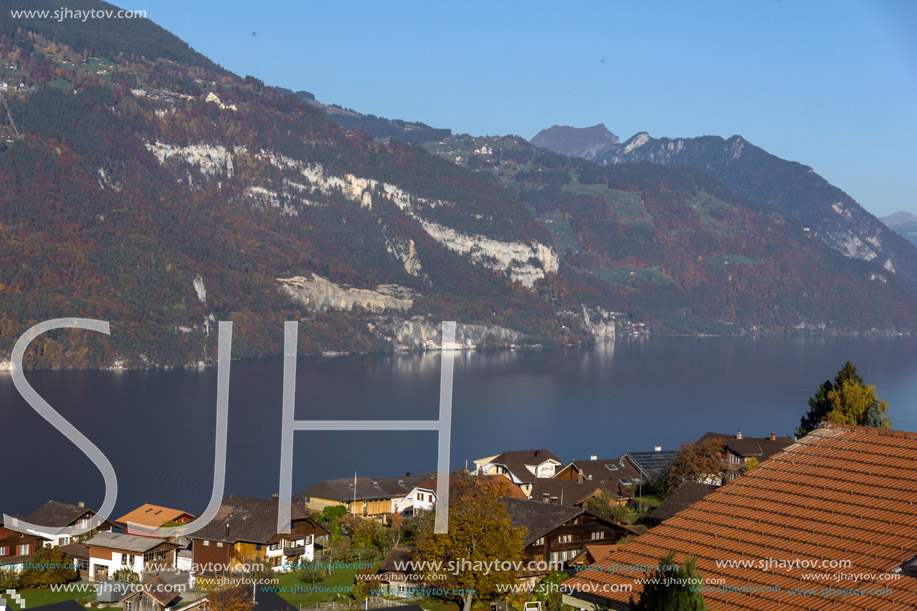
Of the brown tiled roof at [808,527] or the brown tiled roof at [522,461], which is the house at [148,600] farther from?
the brown tiled roof at [522,461]

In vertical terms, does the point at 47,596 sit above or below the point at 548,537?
below

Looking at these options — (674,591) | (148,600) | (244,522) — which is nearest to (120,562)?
(244,522)

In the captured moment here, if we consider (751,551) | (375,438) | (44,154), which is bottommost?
(375,438)

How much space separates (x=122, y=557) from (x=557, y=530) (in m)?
14.0

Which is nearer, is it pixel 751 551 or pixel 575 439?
pixel 751 551

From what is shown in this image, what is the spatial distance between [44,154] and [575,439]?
450 ft

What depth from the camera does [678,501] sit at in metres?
41.7

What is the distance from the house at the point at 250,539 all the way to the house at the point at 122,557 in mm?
1168

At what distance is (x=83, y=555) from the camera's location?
36.0 m

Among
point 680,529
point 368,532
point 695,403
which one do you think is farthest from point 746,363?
point 680,529

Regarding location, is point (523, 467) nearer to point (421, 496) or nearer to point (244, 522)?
point (421, 496)

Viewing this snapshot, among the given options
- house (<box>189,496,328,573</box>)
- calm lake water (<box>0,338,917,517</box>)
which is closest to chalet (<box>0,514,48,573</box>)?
house (<box>189,496,328,573</box>)

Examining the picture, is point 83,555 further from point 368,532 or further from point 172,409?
point 172,409

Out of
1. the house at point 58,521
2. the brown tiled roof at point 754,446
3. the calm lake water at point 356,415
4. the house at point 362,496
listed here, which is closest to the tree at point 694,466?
the brown tiled roof at point 754,446
